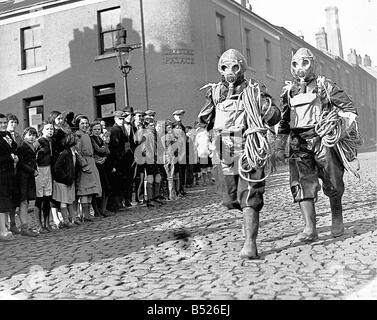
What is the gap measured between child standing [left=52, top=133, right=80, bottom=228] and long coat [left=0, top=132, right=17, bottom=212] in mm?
743

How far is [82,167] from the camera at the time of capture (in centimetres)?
746

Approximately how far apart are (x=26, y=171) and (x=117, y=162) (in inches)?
81.3

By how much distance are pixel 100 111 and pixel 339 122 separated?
13.8 meters

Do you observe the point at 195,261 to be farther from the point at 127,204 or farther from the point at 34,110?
the point at 34,110

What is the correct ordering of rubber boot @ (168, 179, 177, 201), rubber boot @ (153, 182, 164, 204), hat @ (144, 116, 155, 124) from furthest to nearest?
rubber boot @ (168, 179, 177, 201)
hat @ (144, 116, 155, 124)
rubber boot @ (153, 182, 164, 204)

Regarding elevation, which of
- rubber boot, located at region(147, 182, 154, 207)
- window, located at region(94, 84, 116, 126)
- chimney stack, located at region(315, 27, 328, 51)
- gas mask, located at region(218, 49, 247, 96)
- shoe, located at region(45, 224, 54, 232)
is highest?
window, located at region(94, 84, 116, 126)

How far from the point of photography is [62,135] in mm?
Answer: 7078

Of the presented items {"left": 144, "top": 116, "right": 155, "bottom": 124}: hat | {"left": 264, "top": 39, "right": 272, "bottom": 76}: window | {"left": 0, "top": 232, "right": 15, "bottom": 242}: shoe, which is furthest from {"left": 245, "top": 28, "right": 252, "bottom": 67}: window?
{"left": 0, "top": 232, "right": 15, "bottom": 242}: shoe

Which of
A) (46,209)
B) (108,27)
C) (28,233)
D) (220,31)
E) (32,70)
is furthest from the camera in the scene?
(220,31)

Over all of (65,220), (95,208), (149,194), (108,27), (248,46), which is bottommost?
(65,220)

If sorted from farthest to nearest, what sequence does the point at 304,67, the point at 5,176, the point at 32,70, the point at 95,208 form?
the point at 32,70 → the point at 95,208 → the point at 5,176 → the point at 304,67

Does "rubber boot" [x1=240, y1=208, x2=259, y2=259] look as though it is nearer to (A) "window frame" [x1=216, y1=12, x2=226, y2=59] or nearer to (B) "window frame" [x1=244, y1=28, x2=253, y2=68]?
(A) "window frame" [x1=216, y1=12, x2=226, y2=59]

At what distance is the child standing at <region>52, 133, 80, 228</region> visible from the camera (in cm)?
692

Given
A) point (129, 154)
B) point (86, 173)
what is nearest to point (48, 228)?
point (86, 173)
